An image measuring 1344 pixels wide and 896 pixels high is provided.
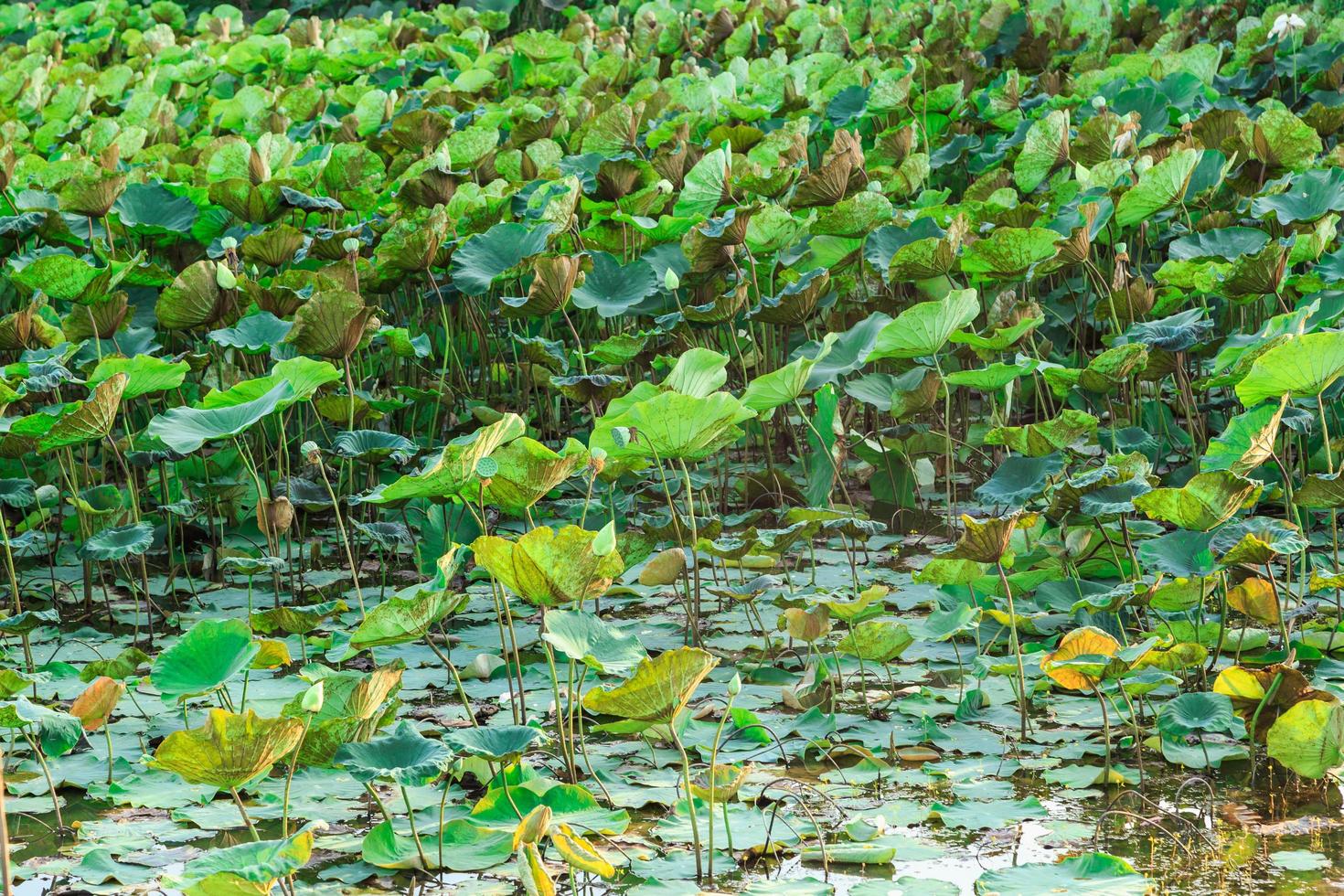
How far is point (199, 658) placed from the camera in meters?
1.74

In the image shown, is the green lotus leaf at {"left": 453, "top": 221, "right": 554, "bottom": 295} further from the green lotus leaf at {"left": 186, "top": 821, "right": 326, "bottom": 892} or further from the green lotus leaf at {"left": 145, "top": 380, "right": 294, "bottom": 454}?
the green lotus leaf at {"left": 186, "top": 821, "right": 326, "bottom": 892}

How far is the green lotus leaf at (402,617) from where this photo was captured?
70.4 inches

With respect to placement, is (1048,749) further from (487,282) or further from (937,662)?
(487,282)

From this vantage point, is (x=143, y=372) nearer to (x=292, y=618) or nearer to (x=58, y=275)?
(x=58, y=275)

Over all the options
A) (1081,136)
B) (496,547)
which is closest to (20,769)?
(496,547)

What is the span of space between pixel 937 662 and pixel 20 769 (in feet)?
4.71

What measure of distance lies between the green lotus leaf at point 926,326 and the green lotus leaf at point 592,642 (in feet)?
3.10

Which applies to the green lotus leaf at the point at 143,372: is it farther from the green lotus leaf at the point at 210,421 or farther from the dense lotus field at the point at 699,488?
the green lotus leaf at the point at 210,421

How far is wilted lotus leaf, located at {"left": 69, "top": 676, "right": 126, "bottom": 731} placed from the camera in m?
1.84

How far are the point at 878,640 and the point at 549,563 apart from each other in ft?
1.89

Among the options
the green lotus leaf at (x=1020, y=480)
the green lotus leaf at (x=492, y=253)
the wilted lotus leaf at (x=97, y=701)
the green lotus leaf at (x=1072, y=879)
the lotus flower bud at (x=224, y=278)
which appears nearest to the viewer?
the green lotus leaf at (x=1072, y=879)

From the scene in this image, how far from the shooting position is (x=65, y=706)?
225 centimetres

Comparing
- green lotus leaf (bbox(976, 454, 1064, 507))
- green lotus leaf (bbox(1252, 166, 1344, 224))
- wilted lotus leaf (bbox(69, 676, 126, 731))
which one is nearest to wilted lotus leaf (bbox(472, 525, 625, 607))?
wilted lotus leaf (bbox(69, 676, 126, 731))

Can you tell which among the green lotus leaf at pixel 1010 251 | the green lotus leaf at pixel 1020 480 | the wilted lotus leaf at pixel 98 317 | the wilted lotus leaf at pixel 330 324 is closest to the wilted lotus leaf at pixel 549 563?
the green lotus leaf at pixel 1020 480
